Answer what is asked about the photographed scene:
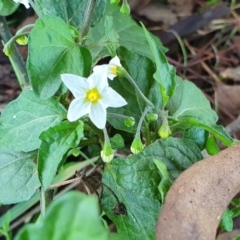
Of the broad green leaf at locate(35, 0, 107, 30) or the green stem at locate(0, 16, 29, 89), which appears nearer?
the broad green leaf at locate(35, 0, 107, 30)

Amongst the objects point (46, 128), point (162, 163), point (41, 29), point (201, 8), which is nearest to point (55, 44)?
point (41, 29)

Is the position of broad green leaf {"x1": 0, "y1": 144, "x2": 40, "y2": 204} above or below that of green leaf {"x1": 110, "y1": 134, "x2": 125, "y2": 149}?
below

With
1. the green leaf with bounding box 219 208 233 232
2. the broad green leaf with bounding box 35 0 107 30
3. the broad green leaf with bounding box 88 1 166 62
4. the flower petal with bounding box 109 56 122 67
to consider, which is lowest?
the green leaf with bounding box 219 208 233 232

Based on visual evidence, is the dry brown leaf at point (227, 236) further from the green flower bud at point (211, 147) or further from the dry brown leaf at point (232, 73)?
the dry brown leaf at point (232, 73)

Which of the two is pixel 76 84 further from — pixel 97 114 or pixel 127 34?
pixel 127 34

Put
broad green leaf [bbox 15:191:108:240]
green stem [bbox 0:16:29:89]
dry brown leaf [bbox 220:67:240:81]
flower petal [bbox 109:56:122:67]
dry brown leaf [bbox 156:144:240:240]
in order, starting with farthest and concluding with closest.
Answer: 1. dry brown leaf [bbox 220:67:240:81]
2. green stem [bbox 0:16:29:89]
3. flower petal [bbox 109:56:122:67]
4. dry brown leaf [bbox 156:144:240:240]
5. broad green leaf [bbox 15:191:108:240]

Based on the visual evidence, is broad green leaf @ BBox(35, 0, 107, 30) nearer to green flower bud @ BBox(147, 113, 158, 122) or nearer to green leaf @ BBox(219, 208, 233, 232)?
green flower bud @ BBox(147, 113, 158, 122)

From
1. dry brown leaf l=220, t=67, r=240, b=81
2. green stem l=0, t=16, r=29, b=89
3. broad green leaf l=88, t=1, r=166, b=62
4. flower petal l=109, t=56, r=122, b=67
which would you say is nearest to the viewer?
flower petal l=109, t=56, r=122, b=67

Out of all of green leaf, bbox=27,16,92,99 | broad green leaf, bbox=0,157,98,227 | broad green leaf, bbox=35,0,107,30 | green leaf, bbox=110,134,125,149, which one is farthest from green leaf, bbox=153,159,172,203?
broad green leaf, bbox=0,157,98,227
